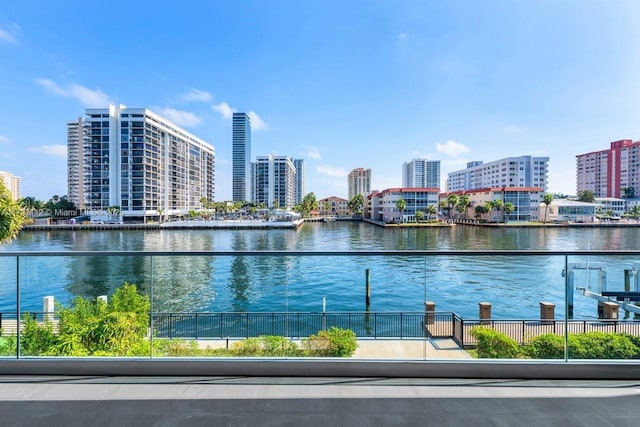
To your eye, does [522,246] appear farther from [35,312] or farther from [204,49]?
[35,312]

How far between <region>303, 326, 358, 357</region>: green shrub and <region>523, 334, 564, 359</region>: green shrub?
1374mm

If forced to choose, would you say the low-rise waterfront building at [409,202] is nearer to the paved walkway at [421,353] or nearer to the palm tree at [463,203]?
the palm tree at [463,203]

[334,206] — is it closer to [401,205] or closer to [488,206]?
[401,205]

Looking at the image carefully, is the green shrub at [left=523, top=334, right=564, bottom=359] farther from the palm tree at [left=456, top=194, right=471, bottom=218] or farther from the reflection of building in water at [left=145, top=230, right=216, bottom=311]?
the palm tree at [left=456, top=194, right=471, bottom=218]

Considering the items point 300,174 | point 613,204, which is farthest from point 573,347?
point 300,174

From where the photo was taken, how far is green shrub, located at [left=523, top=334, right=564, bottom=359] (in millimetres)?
2566

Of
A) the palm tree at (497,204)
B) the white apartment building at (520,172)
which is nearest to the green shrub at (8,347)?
the palm tree at (497,204)

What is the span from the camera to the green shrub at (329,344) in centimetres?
279

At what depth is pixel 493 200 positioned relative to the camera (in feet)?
249

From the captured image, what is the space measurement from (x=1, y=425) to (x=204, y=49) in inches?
1554

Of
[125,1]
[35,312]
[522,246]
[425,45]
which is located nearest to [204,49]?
[125,1]

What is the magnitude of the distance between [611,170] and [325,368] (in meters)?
153

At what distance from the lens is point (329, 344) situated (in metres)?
2.88

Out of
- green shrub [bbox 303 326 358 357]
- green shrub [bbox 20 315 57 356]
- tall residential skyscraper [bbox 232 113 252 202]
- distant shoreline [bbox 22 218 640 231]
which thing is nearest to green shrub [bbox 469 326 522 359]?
green shrub [bbox 303 326 358 357]
